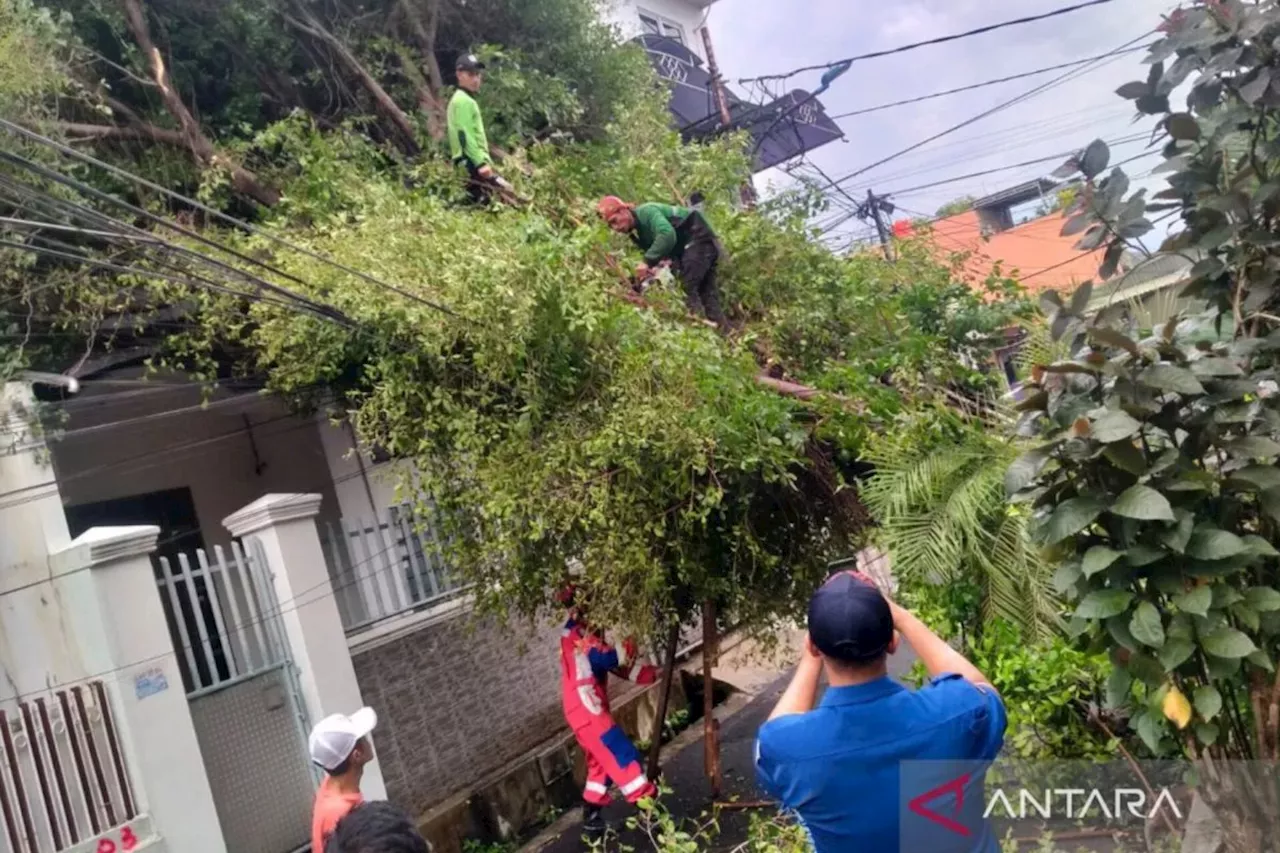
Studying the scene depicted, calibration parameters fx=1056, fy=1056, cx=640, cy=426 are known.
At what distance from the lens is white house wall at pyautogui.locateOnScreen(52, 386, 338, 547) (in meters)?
7.62

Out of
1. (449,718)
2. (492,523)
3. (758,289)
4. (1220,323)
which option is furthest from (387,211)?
(1220,323)

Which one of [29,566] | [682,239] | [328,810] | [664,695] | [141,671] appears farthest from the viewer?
[664,695]

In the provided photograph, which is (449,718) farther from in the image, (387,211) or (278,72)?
(278,72)

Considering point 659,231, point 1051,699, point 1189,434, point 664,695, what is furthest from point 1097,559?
point 664,695

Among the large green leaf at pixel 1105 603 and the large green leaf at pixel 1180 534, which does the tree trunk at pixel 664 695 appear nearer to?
the large green leaf at pixel 1105 603

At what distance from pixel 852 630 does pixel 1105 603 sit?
112 centimetres

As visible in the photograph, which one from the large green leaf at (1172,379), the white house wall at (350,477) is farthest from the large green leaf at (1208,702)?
the white house wall at (350,477)

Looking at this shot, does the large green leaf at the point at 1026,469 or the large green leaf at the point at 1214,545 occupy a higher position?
the large green leaf at the point at 1026,469

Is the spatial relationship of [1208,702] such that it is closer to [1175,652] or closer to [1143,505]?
[1175,652]

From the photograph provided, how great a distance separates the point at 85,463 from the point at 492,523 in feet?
12.5

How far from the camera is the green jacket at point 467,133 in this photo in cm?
728

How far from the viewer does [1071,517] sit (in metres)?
2.87

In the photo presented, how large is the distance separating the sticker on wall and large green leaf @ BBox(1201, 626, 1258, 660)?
15.0 ft

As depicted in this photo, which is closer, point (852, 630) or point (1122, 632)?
point (852, 630)
